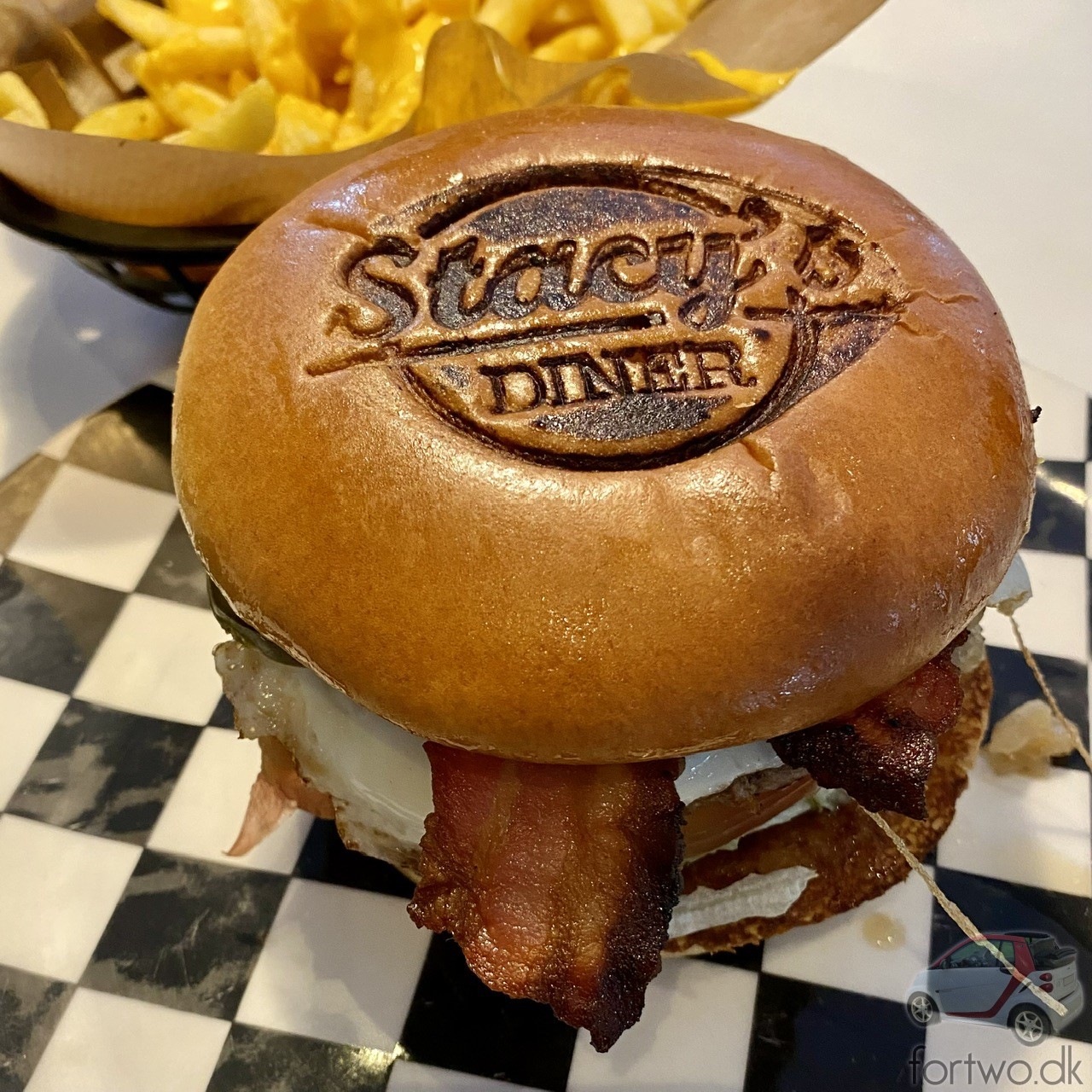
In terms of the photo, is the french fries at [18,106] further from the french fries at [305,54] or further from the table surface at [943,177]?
the table surface at [943,177]

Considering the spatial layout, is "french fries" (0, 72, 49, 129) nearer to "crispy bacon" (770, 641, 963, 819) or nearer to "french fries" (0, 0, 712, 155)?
"french fries" (0, 0, 712, 155)

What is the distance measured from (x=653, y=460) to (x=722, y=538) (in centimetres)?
13

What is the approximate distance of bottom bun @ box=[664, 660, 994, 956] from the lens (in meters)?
1.60

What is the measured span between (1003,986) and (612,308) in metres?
1.29

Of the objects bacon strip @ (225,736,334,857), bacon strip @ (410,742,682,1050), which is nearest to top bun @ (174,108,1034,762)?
bacon strip @ (410,742,682,1050)

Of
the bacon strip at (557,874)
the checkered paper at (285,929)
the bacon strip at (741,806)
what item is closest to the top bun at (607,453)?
the bacon strip at (557,874)

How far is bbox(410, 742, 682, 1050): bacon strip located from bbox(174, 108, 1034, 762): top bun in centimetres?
13

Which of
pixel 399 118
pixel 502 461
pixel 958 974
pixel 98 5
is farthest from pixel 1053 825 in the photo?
pixel 98 5

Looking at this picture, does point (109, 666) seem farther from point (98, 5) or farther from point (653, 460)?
point (98, 5)

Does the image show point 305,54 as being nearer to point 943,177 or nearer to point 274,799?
point 274,799

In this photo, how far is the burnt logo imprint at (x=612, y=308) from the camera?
44.8 inches

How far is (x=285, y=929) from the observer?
1715 millimetres

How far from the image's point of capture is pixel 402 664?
1.09 m

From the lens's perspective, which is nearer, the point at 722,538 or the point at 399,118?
the point at 722,538
